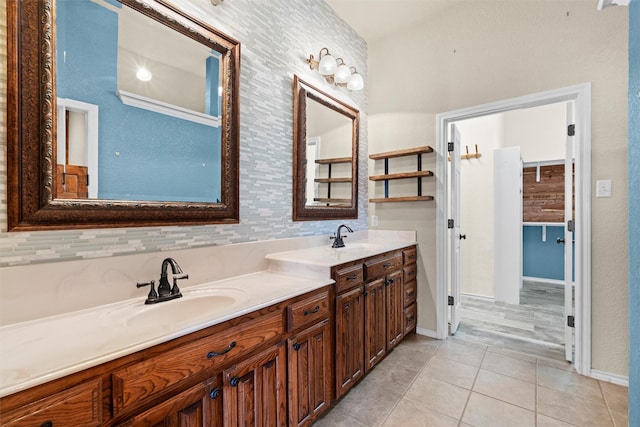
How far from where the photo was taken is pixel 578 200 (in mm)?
2098

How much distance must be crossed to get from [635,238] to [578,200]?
41.2 inches

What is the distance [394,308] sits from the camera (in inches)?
92.4

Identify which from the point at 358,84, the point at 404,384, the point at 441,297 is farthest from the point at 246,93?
the point at 441,297

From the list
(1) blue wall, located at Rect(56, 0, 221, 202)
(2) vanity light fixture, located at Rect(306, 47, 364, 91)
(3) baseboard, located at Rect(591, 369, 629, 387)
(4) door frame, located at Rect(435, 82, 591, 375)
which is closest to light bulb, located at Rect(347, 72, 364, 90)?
(2) vanity light fixture, located at Rect(306, 47, 364, 91)

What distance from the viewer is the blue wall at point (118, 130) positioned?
1149 millimetres

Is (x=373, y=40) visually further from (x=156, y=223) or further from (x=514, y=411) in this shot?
(x=514, y=411)

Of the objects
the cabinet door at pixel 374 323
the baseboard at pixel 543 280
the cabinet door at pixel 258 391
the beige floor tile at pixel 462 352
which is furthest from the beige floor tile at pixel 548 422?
the baseboard at pixel 543 280

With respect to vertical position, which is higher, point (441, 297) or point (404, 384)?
point (441, 297)

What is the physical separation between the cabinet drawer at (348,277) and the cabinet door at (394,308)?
0.43 m

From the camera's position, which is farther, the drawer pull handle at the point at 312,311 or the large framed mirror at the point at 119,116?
the drawer pull handle at the point at 312,311

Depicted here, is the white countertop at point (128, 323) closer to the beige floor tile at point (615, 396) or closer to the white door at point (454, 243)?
the white door at point (454, 243)

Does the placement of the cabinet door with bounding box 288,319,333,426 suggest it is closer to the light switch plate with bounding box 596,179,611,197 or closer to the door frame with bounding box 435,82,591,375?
the door frame with bounding box 435,82,591,375

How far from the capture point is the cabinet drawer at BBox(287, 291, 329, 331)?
1.38 meters

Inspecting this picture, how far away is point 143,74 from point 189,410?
143 cm
